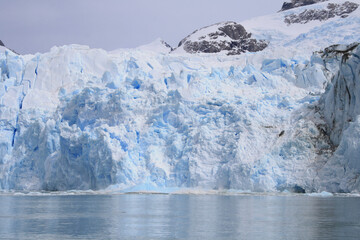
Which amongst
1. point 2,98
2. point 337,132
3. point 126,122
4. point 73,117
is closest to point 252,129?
point 337,132

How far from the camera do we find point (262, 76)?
115 ft

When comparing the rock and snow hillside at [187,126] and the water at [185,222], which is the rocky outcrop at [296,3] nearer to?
the rock and snow hillside at [187,126]

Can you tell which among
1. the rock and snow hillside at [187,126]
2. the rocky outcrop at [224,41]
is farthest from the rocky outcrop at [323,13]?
the rock and snow hillside at [187,126]

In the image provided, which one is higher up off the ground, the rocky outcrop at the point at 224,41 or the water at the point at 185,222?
the rocky outcrop at the point at 224,41

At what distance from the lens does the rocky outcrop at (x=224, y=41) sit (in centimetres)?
5425

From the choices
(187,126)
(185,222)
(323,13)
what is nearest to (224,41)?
(323,13)

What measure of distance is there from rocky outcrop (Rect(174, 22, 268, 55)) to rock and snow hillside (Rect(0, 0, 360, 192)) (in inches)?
555

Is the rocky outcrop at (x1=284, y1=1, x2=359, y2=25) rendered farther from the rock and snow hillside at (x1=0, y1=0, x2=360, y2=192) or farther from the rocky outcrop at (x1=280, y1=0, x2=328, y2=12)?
the rock and snow hillside at (x1=0, y1=0, x2=360, y2=192)

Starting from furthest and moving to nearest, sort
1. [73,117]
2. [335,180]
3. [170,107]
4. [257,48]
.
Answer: [257,48] < [73,117] < [170,107] < [335,180]

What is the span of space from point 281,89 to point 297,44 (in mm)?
13776

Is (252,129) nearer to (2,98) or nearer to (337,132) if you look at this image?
(337,132)

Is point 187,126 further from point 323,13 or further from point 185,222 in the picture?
point 323,13

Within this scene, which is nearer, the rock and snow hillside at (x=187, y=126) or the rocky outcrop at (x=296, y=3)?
the rock and snow hillside at (x=187, y=126)

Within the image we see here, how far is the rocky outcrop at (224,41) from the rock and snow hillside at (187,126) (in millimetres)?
14095
